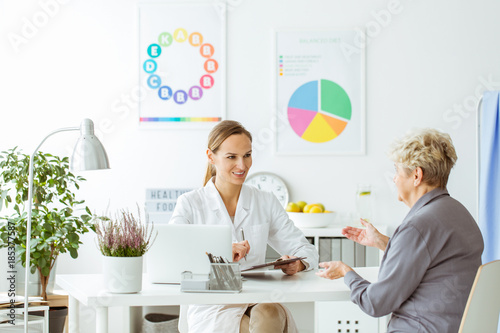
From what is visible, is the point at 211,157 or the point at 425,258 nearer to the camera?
the point at 425,258

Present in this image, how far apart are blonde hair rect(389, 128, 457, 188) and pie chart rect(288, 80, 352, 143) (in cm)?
190

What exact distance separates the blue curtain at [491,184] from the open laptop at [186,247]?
80.9 inches

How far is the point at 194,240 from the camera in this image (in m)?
1.91

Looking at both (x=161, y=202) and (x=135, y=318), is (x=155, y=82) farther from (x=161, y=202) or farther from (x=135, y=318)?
(x=135, y=318)

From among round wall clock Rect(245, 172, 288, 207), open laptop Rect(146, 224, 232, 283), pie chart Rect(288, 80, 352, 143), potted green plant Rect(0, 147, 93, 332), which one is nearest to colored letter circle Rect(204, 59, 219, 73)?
pie chart Rect(288, 80, 352, 143)

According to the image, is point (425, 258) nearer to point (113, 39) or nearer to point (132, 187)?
point (132, 187)

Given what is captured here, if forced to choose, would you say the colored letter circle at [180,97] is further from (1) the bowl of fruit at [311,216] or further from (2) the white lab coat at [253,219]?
(2) the white lab coat at [253,219]

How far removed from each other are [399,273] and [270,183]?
211cm

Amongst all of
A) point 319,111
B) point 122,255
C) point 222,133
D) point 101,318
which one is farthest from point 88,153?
point 319,111

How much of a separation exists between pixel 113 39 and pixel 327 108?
1.51 m

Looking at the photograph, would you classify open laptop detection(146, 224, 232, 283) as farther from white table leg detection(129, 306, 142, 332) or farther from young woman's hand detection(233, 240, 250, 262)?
white table leg detection(129, 306, 142, 332)

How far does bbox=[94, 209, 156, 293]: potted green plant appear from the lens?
1769mm

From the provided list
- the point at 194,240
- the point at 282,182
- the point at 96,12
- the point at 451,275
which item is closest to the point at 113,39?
the point at 96,12

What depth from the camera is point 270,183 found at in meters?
3.74
